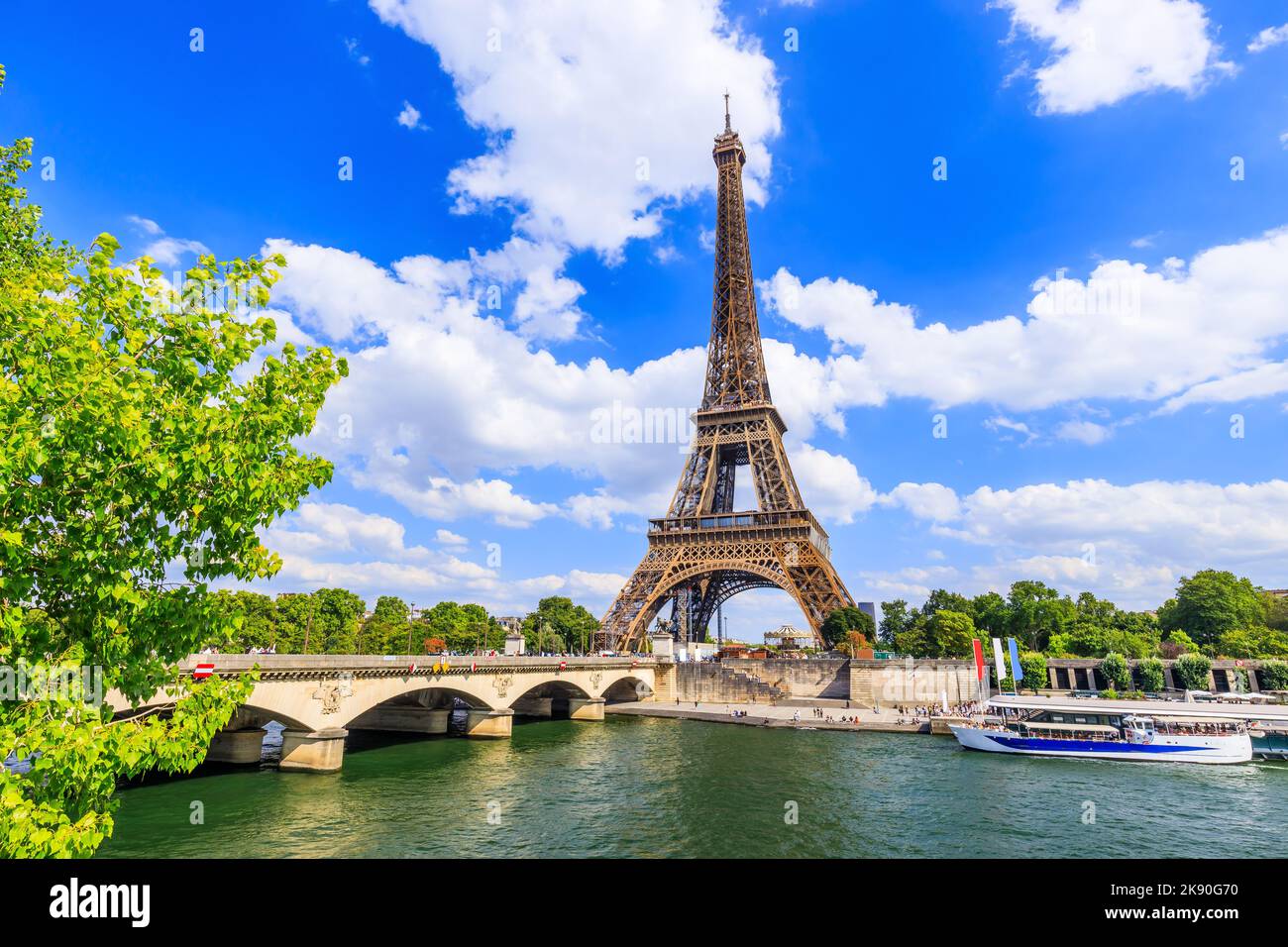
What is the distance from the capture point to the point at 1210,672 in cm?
6806

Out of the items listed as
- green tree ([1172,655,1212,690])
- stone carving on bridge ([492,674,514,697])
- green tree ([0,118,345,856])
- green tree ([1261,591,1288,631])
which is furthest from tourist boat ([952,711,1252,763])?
green tree ([1261,591,1288,631])

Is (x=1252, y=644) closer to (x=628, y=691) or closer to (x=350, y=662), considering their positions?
(x=628, y=691)

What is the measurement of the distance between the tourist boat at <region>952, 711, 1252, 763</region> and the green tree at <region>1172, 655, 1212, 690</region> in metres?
26.5

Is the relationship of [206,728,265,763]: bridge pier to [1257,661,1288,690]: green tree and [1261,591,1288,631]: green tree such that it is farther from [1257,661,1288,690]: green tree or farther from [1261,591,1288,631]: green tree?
[1261,591,1288,631]: green tree

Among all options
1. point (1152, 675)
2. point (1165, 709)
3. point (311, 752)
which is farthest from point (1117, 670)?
point (311, 752)

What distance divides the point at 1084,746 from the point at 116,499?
5046 cm

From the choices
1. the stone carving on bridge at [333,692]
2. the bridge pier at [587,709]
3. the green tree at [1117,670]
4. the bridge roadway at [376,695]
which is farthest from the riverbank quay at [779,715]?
the stone carving on bridge at [333,692]

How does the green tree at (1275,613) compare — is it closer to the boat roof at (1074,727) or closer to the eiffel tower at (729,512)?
the eiffel tower at (729,512)

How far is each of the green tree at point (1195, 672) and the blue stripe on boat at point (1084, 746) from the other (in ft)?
110

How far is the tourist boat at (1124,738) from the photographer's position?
39.6 metres
